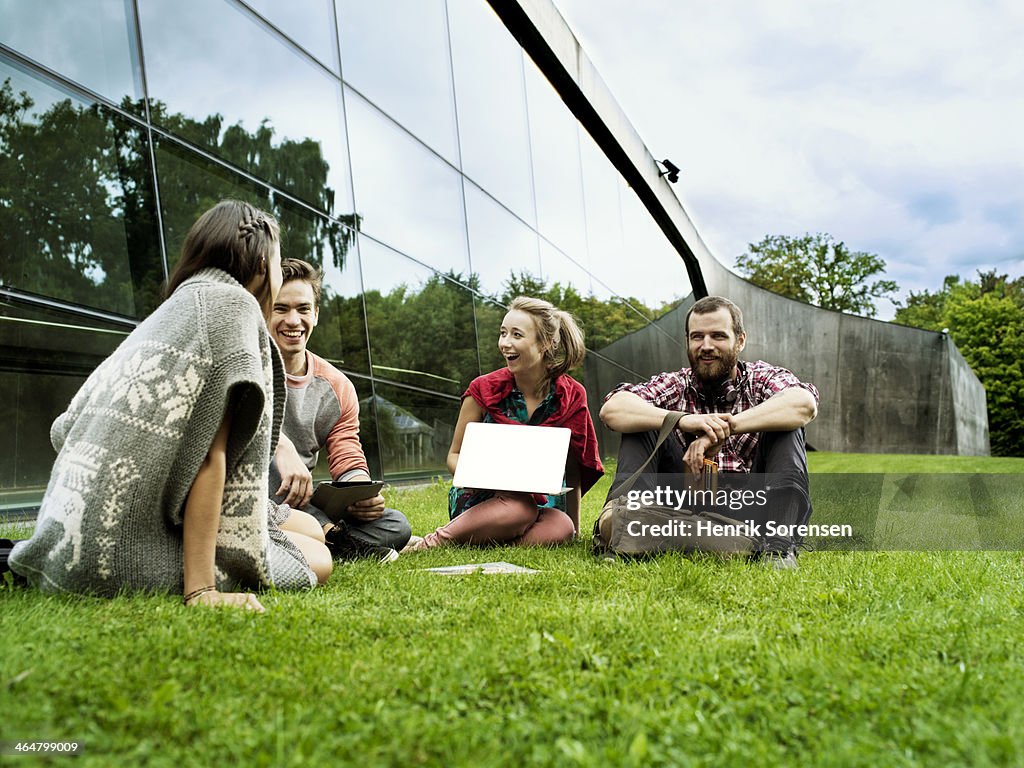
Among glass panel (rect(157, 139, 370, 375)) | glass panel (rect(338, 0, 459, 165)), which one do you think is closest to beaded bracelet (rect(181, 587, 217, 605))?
glass panel (rect(157, 139, 370, 375))

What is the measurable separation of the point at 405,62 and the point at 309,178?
2.77 m

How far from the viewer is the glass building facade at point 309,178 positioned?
513 centimetres

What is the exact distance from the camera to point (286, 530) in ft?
10.8

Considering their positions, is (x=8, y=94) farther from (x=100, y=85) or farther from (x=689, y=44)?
(x=689, y=44)

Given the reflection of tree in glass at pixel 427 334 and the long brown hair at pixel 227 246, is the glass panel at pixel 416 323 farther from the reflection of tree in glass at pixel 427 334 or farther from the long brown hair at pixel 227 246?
the long brown hair at pixel 227 246

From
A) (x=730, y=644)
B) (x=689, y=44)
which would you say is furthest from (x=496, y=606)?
(x=689, y=44)

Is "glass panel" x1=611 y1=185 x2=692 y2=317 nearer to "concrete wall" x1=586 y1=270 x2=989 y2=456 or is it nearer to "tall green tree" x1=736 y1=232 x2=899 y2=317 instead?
"concrete wall" x1=586 y1=270 x2=989 y2=456

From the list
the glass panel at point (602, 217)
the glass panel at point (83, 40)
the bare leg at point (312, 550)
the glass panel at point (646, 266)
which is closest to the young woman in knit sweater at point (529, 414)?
the bare leg at point (312, 550)

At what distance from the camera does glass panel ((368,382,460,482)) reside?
897cm

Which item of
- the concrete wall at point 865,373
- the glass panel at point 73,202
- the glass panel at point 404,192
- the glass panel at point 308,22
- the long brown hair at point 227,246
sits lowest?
the concrete wall at point 865,373

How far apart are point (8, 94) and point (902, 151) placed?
380ft

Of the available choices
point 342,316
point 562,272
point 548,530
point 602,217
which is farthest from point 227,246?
point 602,217

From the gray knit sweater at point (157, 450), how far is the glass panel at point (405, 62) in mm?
7227

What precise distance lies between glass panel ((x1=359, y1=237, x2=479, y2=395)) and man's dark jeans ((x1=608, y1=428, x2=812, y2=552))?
17.1 ft
